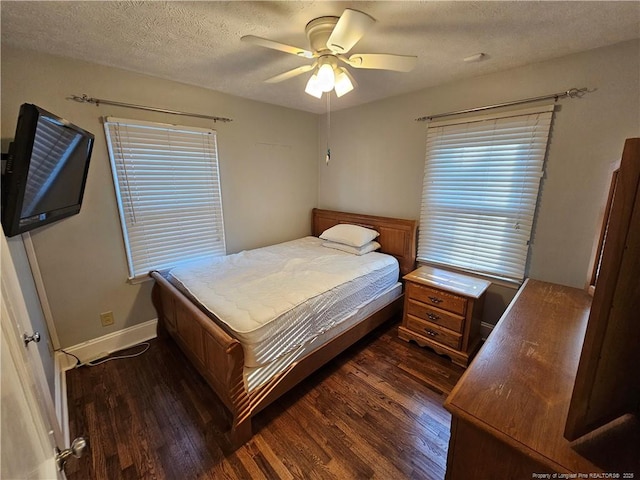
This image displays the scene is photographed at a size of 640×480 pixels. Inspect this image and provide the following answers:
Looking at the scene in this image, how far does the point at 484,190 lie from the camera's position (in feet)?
7.77

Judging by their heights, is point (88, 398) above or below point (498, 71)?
below

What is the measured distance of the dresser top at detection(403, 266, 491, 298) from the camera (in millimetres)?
2191

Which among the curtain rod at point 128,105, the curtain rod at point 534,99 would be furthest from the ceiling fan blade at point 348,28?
the curtain rod at point 128,105

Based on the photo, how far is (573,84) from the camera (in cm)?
190

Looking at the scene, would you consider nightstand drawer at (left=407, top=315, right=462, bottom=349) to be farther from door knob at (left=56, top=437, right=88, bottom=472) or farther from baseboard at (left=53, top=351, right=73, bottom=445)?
baseboard at (left=53, top=351, right=73, bottom=445)

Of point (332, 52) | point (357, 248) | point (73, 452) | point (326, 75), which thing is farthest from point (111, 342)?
point (332, 52)

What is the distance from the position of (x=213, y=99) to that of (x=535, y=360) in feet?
10.4

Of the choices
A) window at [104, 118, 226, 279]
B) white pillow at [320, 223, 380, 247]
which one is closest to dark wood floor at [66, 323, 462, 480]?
window at [104, 118, 226, 279]

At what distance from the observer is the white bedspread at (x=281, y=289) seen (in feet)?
5.36

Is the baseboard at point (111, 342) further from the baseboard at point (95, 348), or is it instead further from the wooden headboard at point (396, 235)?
the wooden headboard at point (396, 235)

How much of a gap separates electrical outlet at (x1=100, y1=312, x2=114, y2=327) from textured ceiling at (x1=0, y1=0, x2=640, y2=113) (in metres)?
1.81

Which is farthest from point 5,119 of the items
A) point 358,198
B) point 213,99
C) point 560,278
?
point 560,278

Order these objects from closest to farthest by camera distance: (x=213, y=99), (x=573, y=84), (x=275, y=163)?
1. (x=573, y=84)
2. (x=213, y=99)
3. (x=275, y=163)

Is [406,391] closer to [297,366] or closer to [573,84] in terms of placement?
[297,366]
